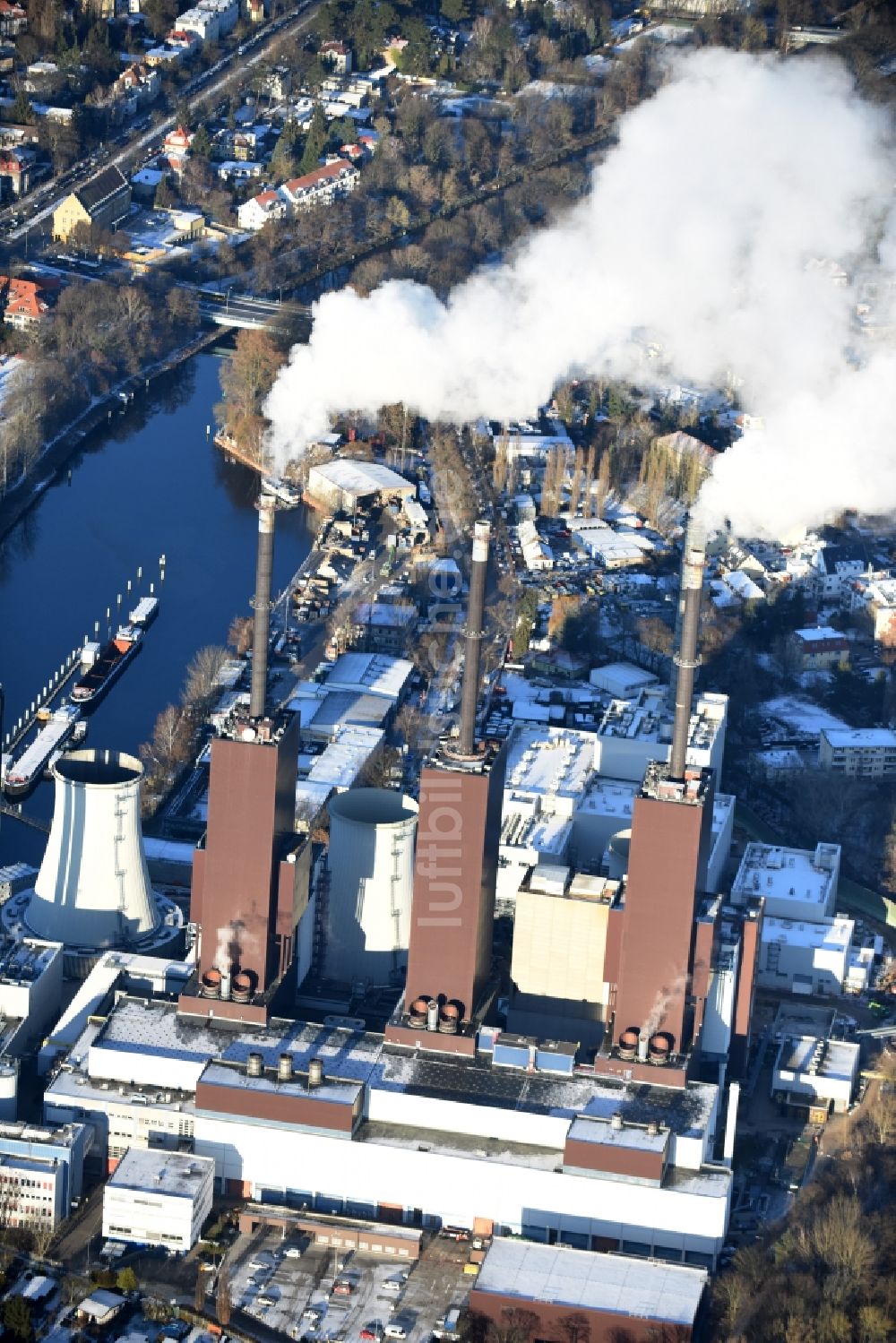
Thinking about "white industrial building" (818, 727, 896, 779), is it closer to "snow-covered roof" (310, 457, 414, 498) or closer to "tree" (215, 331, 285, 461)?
"snow-covered roof" (310, 457, 414, 498)

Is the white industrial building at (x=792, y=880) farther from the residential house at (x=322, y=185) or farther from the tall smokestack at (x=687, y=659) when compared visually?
the residential house at (x=322, y=185)

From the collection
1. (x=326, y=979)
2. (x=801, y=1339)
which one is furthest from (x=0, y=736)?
(x=801, y=1339)

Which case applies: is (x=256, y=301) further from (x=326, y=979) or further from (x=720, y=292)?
(x=326, y=979)

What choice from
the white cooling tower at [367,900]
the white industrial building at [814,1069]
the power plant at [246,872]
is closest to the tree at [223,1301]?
the power plant at [246,872]

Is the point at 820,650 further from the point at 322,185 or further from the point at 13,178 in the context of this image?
the point at 13,178

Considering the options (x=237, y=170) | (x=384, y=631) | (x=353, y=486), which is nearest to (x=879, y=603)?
(x=384, y=631)

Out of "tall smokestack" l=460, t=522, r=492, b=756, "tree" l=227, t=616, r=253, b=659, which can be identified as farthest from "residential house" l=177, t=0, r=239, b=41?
"tall smokestack" l=460, t=522, r=492, b=756
